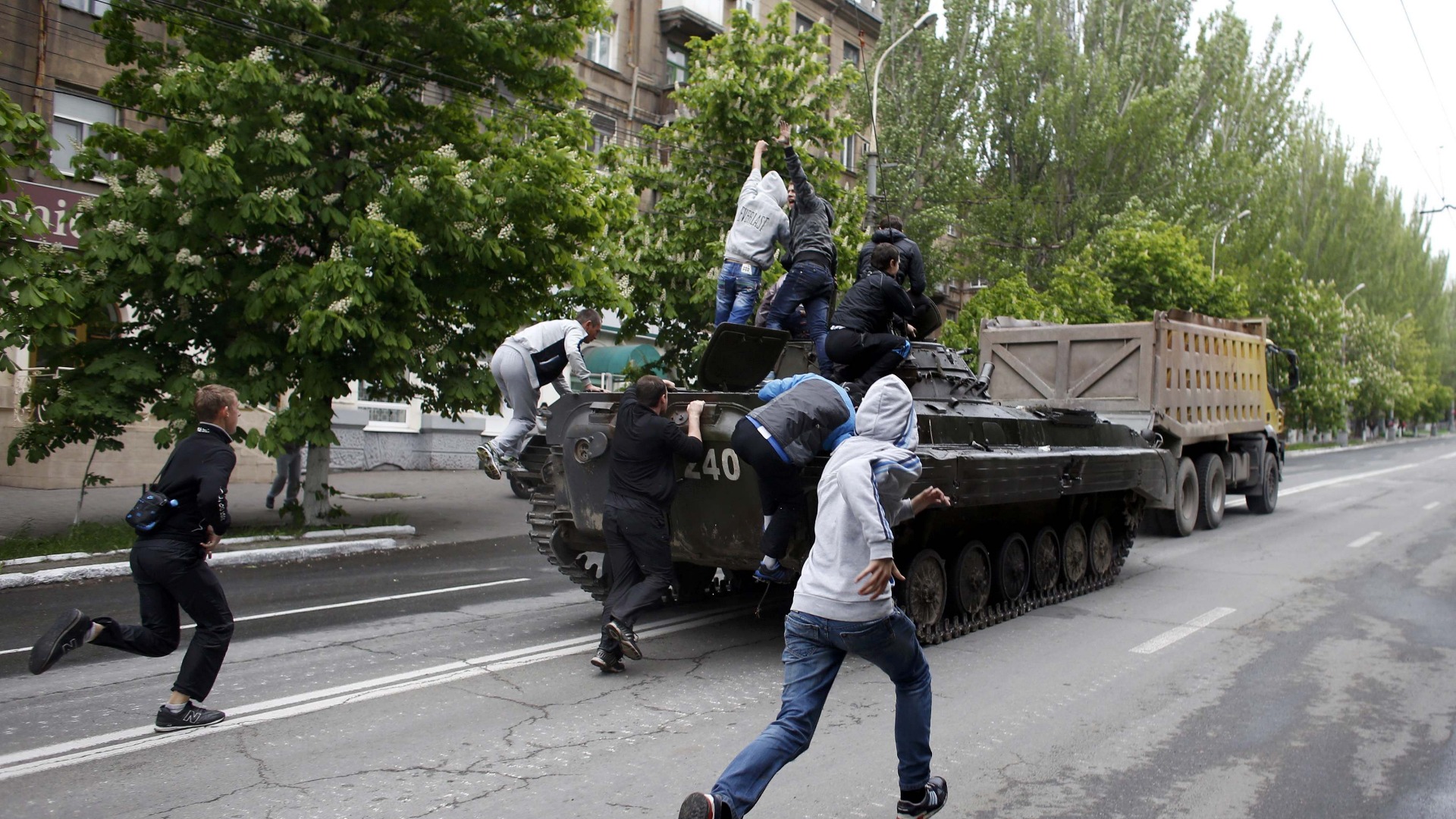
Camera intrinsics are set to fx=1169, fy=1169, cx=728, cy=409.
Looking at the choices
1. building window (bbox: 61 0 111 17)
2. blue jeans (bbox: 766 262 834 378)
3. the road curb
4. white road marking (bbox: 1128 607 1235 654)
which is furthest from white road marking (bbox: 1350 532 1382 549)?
building window (bbox: 61 0 111 17)

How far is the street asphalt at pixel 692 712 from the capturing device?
4922mm

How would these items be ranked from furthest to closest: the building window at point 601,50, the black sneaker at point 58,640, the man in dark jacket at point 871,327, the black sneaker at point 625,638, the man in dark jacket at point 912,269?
the building window at point 601,50
the man in dark jacket at point 912,269
the man in dark jacket at point 871,327
the black sneaker at point 625,638
the black sneaker at point 58,640

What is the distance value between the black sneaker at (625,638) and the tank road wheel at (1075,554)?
4.73m

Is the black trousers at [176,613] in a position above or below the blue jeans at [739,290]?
below

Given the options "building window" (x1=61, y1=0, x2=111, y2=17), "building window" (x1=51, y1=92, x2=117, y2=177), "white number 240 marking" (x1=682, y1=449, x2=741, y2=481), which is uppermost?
"building window" (x1=61, y1=0, x2=111, y2=17)

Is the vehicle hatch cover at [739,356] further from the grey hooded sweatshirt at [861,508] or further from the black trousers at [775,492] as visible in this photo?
the grey hooded sweatshirt at [861,508]

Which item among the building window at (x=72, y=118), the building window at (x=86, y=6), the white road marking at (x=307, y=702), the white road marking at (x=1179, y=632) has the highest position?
the building window at (x=86, y=6)

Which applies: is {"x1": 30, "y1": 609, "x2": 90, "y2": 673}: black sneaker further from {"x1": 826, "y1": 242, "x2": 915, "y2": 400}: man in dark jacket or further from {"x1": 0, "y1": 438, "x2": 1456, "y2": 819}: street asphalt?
{"x1": 826, "y1": 242, "x2": 915, "y2": 400}: man in dark jacket

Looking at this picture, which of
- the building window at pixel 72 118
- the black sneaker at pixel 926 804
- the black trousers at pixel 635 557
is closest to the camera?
the black sneaker at pixel 926 804

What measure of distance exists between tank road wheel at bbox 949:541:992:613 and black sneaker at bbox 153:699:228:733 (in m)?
4.89

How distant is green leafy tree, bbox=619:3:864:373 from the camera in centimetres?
1636

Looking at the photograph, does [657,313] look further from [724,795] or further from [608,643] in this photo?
[724,795]

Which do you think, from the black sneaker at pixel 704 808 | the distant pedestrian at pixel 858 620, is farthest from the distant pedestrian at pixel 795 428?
the black sneaker at pixel 704 808

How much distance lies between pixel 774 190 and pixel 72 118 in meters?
14.1
